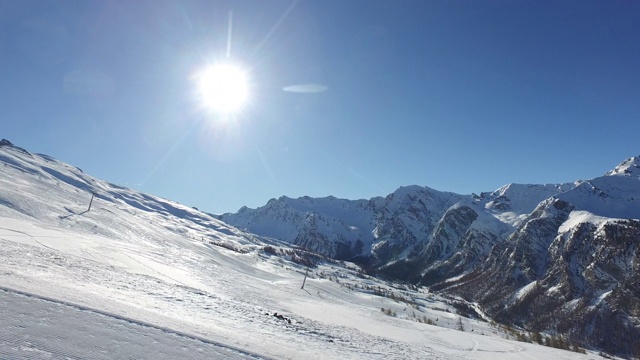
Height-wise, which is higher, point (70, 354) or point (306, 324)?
point (70, 354)

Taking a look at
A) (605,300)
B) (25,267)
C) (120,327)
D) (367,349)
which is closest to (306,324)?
(367,349)

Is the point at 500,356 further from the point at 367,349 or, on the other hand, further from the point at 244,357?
the point at 244,357

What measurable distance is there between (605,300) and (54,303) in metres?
248

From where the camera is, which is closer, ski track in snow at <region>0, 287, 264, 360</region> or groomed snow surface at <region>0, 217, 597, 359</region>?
ski track in snow at <region>0, 287, 264, 360</region>

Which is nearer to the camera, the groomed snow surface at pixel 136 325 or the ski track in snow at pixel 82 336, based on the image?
the ski track in snow at pixel 82 336

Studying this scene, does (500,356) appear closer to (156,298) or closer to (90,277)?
(156,298)

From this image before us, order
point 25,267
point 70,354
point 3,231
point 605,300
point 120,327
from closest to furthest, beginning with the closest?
point 70,354 → point 120,327 → point 25,267 → point 3,231 → point 605,300

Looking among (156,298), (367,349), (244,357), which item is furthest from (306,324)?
(244,357)

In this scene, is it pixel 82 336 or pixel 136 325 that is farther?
pixel 136 325

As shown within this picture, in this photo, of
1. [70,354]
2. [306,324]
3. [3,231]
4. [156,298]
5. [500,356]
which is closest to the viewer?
[70,354]

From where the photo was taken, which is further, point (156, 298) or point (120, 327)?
point (156, 298)

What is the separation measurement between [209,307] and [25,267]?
642 cm

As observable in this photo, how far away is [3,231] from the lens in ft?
62.9

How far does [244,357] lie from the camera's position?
8.16 metres
